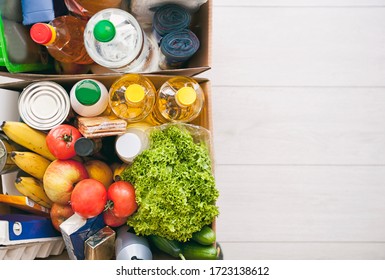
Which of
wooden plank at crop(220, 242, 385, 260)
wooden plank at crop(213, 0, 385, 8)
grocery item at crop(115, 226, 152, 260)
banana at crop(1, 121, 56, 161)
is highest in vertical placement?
wooden plank at crop(213, 0, 385, 8)

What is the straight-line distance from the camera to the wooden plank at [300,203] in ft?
3.84

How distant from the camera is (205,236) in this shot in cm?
84

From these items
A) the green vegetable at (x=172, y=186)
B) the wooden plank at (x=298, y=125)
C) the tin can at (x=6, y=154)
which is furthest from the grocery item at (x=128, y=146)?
the wooden plank at (x=298, y=125)

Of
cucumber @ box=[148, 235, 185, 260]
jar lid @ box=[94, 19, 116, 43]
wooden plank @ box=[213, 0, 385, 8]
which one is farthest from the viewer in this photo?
wooden plank @ box=[213, 0, 385, 8]

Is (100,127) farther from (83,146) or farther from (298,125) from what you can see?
(298,125)

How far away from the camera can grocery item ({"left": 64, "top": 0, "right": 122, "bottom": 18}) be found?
0.85 metres

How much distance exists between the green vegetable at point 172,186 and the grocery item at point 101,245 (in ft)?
0.18

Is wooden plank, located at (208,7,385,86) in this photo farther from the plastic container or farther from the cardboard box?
the plastic container

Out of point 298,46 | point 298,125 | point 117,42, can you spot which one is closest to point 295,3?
point 298,46

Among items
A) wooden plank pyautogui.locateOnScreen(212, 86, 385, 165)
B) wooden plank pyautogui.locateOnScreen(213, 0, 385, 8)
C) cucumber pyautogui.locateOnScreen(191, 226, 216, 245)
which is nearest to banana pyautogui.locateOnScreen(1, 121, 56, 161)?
cucumber pyautogui.locateOnScreen(191, 226, 216, 245)

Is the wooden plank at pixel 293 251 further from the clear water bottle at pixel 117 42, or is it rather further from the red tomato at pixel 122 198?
the clear water bottle at pixel 117 42

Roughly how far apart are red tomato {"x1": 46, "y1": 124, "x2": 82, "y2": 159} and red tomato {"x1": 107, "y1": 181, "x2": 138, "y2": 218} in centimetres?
11

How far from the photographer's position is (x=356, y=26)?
46.1 inches

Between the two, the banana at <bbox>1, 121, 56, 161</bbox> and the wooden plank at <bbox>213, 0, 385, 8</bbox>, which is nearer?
the banana at <bbox>1, 121, 56, 161</bbox>
